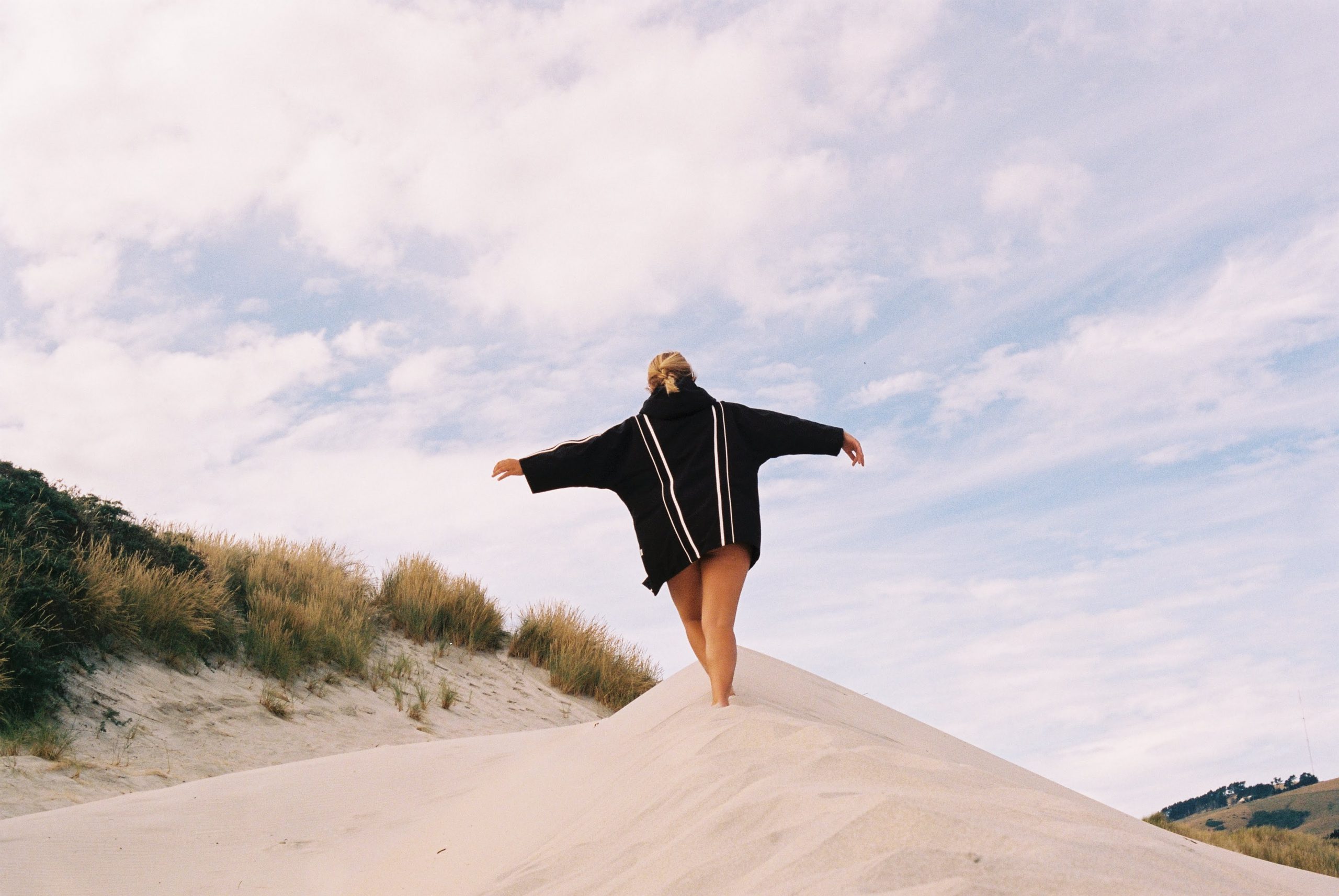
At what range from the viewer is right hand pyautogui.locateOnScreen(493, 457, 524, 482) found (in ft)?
17.7

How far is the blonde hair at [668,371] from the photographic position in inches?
209

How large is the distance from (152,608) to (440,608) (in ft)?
12.0

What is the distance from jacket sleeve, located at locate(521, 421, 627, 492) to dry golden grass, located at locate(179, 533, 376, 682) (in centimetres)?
650

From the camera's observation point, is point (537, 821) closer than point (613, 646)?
Yes

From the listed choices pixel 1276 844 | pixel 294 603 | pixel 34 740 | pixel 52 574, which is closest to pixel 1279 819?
pixel 1276 844

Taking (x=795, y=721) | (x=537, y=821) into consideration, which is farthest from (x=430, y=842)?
(x=795, y=721)

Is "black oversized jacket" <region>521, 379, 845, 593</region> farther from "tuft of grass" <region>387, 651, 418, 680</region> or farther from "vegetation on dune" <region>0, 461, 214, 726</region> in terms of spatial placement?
"tuft of grass" <region>387, 651, 418, 680</region>

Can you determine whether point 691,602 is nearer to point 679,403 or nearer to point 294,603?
point 679,403

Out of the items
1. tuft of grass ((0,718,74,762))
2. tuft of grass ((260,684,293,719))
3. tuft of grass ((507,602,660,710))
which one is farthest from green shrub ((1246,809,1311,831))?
tuft of grass ((0,718,74,762))

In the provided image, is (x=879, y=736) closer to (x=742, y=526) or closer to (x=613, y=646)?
(x=742, y=526)

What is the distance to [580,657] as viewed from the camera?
1285 cm

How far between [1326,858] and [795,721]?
941 cm

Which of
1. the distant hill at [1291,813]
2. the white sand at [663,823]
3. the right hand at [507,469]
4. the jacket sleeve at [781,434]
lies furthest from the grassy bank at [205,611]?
the distant hill at [1291,813]

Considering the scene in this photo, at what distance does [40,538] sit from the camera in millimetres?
9969
